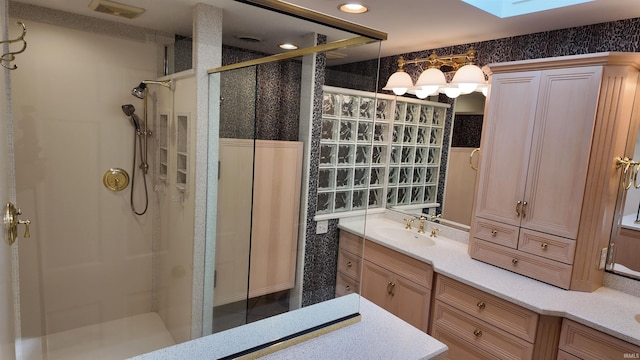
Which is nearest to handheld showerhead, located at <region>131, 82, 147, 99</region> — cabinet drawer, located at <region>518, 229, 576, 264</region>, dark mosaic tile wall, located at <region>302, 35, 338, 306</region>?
dark mosaic tile wall, located at <region>302, 35, 338, 306</region>

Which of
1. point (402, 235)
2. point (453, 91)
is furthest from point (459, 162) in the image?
point (402, 235)

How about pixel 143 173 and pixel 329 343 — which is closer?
pixel 329 343

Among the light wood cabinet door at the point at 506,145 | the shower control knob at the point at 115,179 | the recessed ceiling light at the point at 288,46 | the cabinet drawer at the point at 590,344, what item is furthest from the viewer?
the shower control knob at the point at 115,179

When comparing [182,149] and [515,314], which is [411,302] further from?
[182,149]

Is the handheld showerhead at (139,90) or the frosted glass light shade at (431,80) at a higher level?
the frosted glass light shade at (431,80)

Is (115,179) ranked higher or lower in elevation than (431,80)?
lower

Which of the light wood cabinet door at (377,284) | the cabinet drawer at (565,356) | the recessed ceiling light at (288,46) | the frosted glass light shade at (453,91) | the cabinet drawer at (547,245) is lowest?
the light wood cabinet door at (377,284)

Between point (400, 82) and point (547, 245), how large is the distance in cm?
164

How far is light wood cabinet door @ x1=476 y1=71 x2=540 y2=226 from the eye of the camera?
2055 millimetres

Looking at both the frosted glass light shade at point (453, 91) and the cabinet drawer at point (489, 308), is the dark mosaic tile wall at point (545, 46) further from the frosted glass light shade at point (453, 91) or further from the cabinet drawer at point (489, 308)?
the cabinet drawer at point (489, 308)

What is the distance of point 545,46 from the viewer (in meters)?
2.17

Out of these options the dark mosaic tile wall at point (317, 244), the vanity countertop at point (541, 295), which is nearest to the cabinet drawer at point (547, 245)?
the vanity countertop at point (541, 295)

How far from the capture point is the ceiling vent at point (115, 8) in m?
1.60

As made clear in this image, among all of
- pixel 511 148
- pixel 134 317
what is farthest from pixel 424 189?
pixel 134 317
